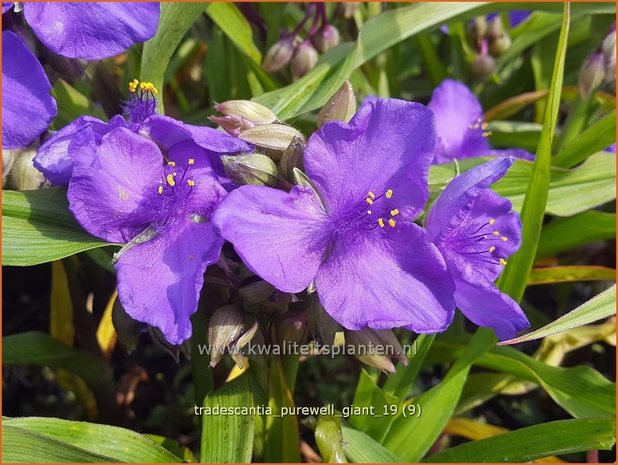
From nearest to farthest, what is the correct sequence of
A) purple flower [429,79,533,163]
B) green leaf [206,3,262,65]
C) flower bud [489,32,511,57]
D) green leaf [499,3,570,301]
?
green leaf [499,3,570,301] → green leaf [206,3,262,65] → purple flower [429,79,533,163] → flower bud [489,32,511,57]

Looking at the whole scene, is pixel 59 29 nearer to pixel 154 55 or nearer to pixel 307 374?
pixel 154 55

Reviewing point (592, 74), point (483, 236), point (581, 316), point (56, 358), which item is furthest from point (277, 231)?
point (592, 74)

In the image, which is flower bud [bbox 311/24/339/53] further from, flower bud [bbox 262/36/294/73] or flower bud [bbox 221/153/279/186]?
flower bud [bbox 221/153/279/186]

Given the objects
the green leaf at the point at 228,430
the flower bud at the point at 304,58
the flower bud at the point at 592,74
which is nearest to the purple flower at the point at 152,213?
the green leaf at the point at 228,430

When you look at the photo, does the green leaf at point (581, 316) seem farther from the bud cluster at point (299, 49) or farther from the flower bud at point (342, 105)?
the bud cluster at point (299, 49)

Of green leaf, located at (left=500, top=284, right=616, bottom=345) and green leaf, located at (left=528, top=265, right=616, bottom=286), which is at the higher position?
green leaf, located at (left=528, top=265, right=616, bottom=286)

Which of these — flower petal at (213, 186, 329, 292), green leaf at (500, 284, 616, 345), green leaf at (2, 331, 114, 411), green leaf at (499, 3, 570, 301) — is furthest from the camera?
green leaf at (2, 331, 114, 411)

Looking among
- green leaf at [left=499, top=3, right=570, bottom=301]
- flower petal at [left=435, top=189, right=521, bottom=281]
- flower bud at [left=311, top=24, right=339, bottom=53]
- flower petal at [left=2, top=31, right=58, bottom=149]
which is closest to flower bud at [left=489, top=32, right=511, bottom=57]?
flower bud at [left=311, top=24, right=339, bottom=53]
